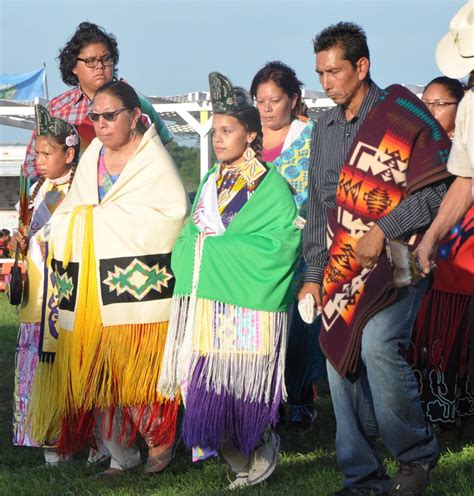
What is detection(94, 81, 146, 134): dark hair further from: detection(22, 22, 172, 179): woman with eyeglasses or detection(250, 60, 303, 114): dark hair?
detection(250, 60, 303, 114): dark hair

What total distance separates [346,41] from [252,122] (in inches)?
28.6

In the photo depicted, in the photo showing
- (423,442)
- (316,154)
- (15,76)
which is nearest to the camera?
(423,442)

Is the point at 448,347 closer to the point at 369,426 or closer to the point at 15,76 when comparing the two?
the point at 369,426

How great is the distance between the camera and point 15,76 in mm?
23141

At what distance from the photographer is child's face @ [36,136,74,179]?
5.38 metres

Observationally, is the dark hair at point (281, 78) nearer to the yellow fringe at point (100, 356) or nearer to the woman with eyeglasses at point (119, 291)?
the woman with eyeglasses at point (119, 291)

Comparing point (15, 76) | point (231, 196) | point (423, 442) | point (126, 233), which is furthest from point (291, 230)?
point (15, 76)

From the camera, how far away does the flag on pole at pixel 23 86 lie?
2234 centimetres

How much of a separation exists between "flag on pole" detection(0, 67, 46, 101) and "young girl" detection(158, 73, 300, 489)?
18.1 m

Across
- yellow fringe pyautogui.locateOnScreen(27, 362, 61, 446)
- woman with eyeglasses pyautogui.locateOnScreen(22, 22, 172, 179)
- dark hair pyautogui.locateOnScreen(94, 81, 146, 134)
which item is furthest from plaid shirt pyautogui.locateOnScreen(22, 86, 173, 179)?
yellow fringe pyautogui.locateOnScreen(27, 362, 61, 446)

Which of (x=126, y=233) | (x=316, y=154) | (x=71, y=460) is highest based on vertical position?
(x=316, y=154)

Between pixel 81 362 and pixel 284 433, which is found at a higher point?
pixel 81 362

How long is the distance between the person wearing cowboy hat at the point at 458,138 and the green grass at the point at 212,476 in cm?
103

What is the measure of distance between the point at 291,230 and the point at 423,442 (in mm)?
1075
